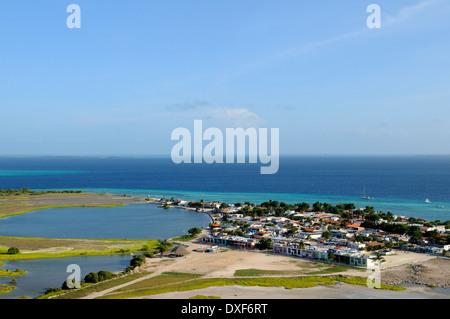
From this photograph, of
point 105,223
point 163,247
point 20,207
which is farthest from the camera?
point 20,207

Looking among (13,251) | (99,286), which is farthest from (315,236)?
(13,251)

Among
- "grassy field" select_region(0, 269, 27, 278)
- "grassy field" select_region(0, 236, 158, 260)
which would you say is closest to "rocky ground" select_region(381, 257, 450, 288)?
"grassy field" select_region(0, 236, 158, 260)

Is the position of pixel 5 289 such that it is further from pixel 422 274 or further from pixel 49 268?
pixel 422 274

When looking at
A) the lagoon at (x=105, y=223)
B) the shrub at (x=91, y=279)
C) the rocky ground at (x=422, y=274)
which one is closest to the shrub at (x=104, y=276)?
the shrub at (x=91, y=279)

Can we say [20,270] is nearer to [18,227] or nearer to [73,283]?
[73,283]

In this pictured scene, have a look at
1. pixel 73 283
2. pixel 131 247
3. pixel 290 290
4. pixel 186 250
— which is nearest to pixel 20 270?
pixel 73 283

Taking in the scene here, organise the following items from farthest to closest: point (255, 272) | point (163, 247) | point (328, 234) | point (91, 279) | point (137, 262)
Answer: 1. point (328, 234)
2. point (163, 247)
3. point (137, 262)
4. point (255, 272)
5. point (91, 279)

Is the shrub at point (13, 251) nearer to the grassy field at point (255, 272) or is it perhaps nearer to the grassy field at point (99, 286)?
the grassy field at point (99, 286)
